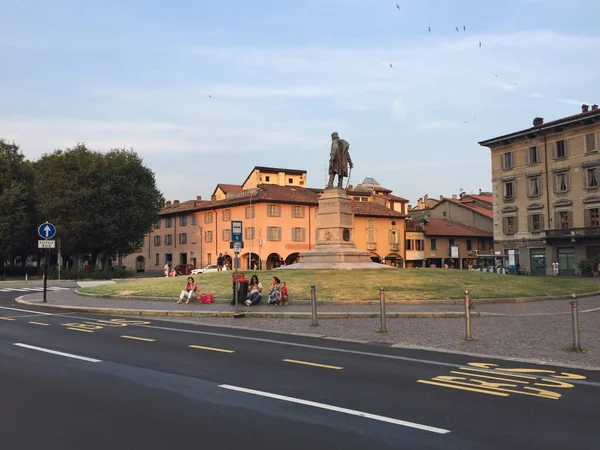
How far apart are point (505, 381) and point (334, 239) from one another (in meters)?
21.0

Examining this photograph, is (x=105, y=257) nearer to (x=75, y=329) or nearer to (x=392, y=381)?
(x=75, y=329)

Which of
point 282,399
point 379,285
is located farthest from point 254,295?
point 282,399

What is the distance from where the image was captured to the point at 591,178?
5206cm

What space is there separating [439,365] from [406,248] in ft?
220

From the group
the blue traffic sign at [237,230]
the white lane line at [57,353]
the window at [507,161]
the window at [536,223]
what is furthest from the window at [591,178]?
the white lane line at [57,353]

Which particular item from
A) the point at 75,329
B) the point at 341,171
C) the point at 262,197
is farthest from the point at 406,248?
the point at 75,329

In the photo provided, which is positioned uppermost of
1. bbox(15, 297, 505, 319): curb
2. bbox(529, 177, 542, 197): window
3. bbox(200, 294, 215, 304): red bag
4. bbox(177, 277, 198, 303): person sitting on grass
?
bbox(529, 177, 542, 197): window

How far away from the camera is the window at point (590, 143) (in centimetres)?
5112

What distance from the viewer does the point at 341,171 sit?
1200 inches

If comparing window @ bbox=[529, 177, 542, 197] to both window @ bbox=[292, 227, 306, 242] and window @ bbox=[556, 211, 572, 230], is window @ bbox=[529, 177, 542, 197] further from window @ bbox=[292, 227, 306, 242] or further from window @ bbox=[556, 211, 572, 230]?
window @ bbox=[292, 227, 306, 242]

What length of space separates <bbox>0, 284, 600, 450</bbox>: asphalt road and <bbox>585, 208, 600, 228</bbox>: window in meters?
49.0

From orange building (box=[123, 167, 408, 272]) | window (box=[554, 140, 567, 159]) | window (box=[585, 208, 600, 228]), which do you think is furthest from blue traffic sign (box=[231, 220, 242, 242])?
window (box=[554, 140, 567, 159])

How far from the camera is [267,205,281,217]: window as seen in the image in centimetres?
6449

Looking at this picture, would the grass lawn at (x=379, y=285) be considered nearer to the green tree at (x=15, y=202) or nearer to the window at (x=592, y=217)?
the window at (x=592, y=217)
